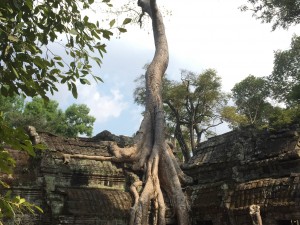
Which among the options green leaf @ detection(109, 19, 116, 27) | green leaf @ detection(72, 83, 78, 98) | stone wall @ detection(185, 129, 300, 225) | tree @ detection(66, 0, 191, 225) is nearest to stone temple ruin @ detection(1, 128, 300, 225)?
stone wall @ detection(185, 129, 300, 225)

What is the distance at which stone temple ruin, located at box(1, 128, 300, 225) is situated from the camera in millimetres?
7520

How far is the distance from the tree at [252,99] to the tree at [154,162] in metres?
16.1

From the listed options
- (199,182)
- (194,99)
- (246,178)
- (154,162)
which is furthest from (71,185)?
(194,99)

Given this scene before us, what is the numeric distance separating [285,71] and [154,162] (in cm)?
1993

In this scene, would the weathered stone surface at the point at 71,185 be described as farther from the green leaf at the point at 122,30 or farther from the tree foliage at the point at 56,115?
the tree foliage at the point at 56,115

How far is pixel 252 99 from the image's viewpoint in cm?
2912

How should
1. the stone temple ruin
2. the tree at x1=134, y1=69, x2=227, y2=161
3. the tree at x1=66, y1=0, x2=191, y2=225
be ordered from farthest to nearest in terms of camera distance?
1. the tree at x1=134, y1=69, x2=227, y2=161
2. the tree at x1=66, y1=0, x2=191, y2=225
3. the stone temple ruin

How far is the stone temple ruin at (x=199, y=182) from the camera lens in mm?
7520

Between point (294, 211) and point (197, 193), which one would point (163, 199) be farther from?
point (294, 211)

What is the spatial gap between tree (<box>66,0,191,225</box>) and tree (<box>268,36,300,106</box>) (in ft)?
52.2

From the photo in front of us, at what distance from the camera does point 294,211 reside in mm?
6949

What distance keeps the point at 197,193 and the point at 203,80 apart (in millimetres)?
16643

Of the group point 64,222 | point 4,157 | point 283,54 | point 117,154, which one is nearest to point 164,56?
point 117,154

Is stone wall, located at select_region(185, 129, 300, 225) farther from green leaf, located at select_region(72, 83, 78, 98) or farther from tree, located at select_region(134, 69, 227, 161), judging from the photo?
tree, located at select_region(134, 69, 227, 161)
